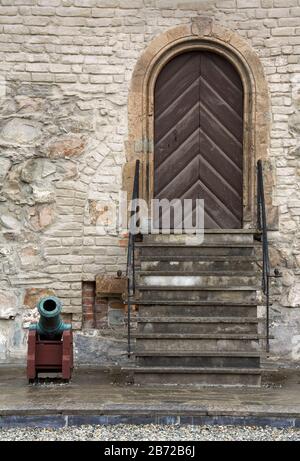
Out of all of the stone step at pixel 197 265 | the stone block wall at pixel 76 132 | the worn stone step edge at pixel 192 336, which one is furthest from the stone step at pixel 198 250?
the worn stone step edge at pixel 192 336

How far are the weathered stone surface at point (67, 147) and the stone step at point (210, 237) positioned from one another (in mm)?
1323

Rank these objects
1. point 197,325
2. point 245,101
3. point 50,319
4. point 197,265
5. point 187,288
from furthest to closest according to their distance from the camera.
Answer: point 245,101 < point 197,265 < point 187,288 < point 197,325 < point 50,319

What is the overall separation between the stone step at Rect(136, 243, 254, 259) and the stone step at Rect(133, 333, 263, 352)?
1.10 m

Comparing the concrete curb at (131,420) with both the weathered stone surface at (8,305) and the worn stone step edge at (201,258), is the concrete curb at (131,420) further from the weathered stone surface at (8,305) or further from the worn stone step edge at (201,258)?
the weathered stone surface at (8,305)

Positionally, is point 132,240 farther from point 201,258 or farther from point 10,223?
point 10,223

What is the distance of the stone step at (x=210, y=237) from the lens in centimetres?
912

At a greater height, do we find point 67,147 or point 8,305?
point 67,147

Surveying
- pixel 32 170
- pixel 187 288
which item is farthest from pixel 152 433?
pixel 32 170

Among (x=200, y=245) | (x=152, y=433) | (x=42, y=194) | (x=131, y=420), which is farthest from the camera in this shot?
(x=42, y=194)

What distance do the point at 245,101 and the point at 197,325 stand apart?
2.94 metres

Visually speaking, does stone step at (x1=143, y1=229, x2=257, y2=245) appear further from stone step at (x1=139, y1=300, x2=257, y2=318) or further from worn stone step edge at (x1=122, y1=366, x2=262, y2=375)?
worn stone step edge at (x1=122, y1=366, x2=262, y2=375)

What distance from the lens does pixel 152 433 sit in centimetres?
623

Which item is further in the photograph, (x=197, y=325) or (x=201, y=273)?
(x=201, y=273)

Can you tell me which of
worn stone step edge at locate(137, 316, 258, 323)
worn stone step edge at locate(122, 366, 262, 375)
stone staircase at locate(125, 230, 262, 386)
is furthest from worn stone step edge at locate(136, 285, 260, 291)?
worn stone step edge at locate(122, 366, 262, 375)
